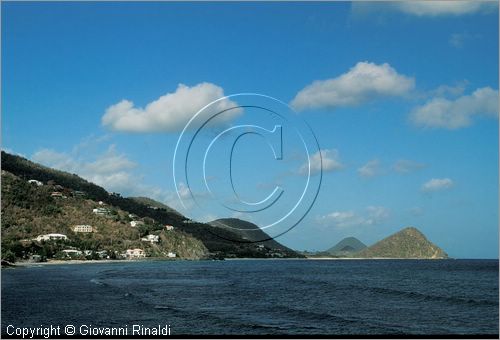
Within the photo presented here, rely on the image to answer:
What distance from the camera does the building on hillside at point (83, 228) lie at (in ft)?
421

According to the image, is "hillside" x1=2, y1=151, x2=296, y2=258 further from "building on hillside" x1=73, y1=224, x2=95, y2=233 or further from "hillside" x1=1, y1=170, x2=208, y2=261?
"building on hillside" x1=73, y1=224, x2=95, y2=233

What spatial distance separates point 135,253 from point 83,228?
47.0ft

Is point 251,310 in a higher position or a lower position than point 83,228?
lower

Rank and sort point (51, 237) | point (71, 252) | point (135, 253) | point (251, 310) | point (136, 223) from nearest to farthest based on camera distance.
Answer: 1. point (251, 310)
2. point (71, 252)
3. point (51, 237)
4. point (135, 253)
5. point (136, 223)

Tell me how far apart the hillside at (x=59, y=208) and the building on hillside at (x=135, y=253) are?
→ 4999mm

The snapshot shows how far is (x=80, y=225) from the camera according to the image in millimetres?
130375

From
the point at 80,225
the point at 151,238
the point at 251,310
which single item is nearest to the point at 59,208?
the point at 80,225

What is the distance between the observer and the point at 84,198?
152500 mm

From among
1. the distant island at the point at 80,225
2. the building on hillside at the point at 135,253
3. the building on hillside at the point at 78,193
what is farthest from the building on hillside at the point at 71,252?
the building on hillside at the point at 78,193

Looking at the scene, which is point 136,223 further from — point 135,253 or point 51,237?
point 51,237

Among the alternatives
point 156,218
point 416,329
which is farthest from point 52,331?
point 156,218

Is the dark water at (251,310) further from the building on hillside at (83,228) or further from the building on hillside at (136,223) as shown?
the building on hillside at (136,223)

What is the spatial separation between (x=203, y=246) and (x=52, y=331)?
148 metres

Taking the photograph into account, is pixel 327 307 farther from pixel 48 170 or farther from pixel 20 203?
pixel 48 170
